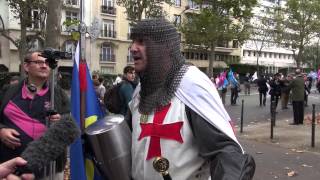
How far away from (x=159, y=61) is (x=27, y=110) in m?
1.87

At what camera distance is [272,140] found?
12.0m

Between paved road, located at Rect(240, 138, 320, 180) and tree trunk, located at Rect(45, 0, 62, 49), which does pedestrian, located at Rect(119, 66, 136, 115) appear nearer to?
tree trunk, located at Rect(45, 0, 62, 49)

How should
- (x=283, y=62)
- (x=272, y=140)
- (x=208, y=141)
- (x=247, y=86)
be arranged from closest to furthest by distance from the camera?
(x=208, y=141), (x=272, y=140), (x=247, y=86), (x=283, y=62)

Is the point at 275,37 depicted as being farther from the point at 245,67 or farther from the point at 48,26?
the point at 48,26

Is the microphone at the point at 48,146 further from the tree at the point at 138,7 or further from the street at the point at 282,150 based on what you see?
the tree at the point at 138,7

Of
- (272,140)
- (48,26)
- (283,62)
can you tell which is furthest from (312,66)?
(48,26)

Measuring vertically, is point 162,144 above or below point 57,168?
above

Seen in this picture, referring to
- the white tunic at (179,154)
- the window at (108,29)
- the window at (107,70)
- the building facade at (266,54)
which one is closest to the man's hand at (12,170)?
the white tunic at (179,154)

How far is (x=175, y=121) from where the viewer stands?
2385 mm

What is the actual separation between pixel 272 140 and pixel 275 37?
54.2 meters

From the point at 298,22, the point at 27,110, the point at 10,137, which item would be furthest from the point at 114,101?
the point at 298,22

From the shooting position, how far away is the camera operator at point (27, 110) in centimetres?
395

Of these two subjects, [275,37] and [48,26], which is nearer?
[48,26]

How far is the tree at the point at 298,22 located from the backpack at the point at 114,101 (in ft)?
175
